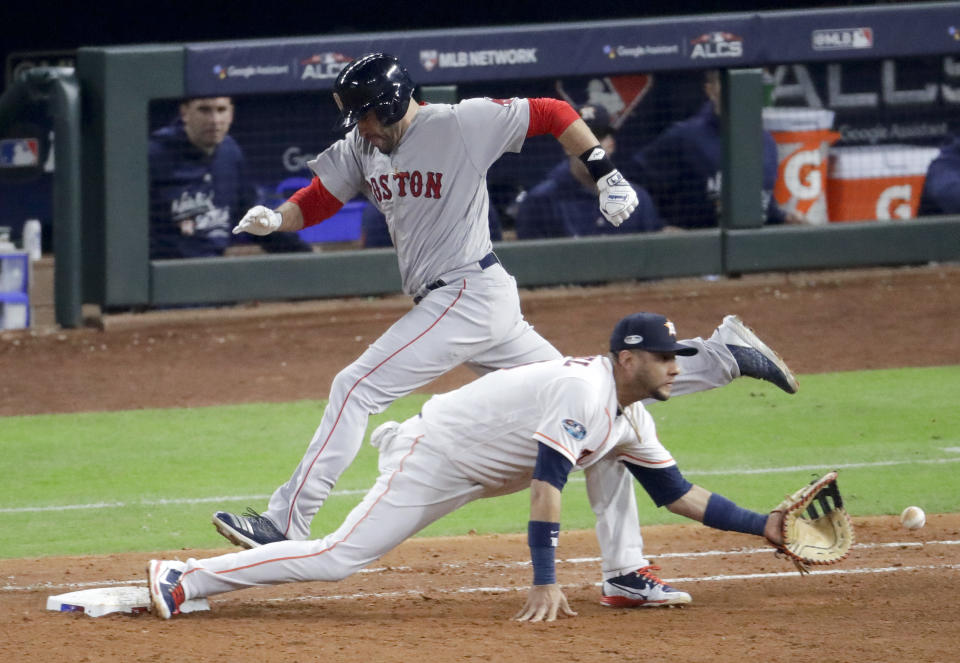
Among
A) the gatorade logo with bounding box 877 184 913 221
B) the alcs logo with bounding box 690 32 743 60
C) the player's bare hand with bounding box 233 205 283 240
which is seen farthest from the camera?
the gatorade logo with bounding box 877 184 913 221

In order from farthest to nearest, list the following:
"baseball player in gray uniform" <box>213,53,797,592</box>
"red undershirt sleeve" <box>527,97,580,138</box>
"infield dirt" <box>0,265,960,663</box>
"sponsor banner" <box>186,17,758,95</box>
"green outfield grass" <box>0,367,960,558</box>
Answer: "sponsor banner" <box>186,17,758,95</box> → "green outfield grass" <box>0,367,960,558</box> → "red undershirt sleeve" <box>527,97,580,138</box> → "baseball player in gray uniform" <box>213,53,797,592</box> → "infield dirt" <box>0,265,960,663</box>

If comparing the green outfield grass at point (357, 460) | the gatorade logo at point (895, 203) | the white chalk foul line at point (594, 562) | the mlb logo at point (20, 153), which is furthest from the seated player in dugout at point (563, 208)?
the white chalk foul line at point (594, 562)

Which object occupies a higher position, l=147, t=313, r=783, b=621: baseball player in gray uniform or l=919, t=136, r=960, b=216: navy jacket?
l=919, t=136, r=960, b=216: navy jacket

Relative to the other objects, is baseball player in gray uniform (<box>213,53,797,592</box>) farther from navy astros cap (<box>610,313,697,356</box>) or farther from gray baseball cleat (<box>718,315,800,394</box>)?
navy astros cap (<box>610,313,697,356</box>)

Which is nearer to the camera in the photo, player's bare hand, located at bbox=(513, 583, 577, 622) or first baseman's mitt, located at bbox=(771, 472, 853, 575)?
player's bare hand, located at bbox=(513, 583, 577, 622)

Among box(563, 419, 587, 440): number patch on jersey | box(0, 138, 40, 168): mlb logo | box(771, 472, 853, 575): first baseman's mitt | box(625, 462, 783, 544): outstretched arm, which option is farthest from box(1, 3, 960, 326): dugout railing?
box(563, 419, 587, 440): number patch on jersey

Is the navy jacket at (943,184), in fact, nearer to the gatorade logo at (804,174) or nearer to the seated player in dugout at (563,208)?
the gatorade logo at (804,174)

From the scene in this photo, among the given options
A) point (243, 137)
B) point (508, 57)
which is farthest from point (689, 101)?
point (243, 137)

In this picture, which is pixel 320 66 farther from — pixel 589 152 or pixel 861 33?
pixel 589 152
